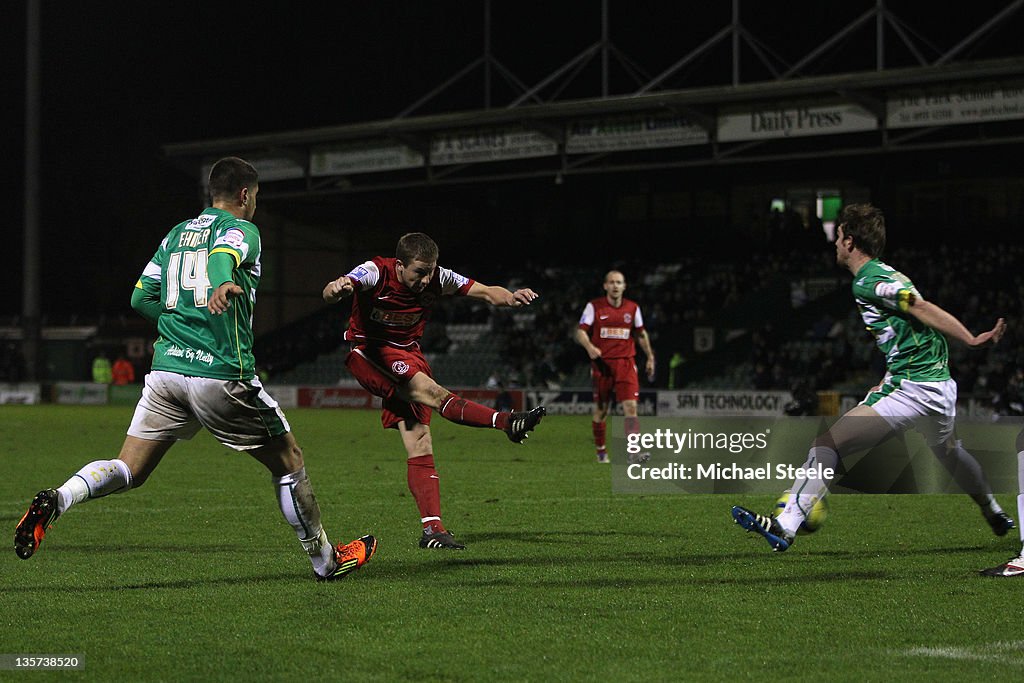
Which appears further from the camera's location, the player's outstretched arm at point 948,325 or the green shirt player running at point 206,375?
the player's outstretched arm at point 948,325

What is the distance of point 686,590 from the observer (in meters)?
6.71

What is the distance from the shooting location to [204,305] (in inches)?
252

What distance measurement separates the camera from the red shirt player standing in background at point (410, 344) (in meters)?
8.03

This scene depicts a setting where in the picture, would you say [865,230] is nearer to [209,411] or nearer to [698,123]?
[209,411]

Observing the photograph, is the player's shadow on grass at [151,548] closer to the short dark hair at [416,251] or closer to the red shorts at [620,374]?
the short dark hair at [416,251]

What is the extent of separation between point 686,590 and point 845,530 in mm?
3059

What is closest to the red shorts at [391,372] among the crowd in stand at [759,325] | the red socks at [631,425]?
the red socks at [631,425]

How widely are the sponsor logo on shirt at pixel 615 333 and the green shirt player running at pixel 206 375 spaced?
10142 mm

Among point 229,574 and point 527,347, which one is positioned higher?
point 527,347

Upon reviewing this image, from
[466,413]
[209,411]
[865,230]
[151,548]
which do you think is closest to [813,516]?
[865,230]

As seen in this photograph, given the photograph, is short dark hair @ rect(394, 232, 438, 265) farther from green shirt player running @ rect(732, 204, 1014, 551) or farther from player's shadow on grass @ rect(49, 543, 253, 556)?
green shirt player running @ rect(732, 204, 1014, 551)

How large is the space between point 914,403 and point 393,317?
10.8 feet

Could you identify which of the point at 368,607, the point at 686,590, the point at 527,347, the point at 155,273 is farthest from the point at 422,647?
the point at 527,347

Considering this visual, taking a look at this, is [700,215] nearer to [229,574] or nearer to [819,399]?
[819,399]
